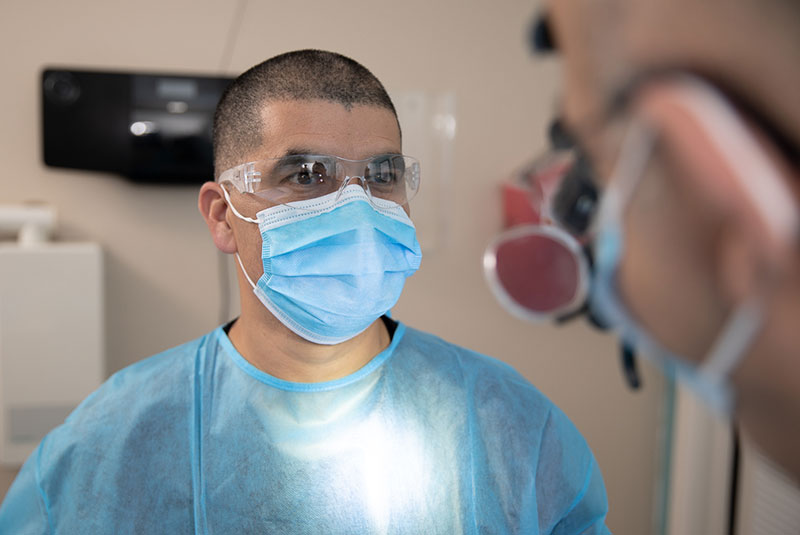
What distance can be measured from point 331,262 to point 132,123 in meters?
1.11

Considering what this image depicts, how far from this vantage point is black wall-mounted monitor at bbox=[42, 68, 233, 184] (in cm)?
185

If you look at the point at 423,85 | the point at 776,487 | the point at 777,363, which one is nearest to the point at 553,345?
the point at 776,487

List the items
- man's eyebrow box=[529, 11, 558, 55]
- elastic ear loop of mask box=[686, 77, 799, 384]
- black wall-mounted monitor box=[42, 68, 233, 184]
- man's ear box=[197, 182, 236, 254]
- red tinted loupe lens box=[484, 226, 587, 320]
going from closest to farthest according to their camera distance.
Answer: elastic ear loop of mask box=[686, 77, 799, 384] → man's eyebrow box=[529, 11, 558, 55] → red tinted loupe lens box=[484, 226, 587, 320] → man's ear box=[197, 182, 236, 254] → black wall-mounted monitor box=[42, 68, 233, 184]

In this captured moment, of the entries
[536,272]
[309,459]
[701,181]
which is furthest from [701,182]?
[309,459]

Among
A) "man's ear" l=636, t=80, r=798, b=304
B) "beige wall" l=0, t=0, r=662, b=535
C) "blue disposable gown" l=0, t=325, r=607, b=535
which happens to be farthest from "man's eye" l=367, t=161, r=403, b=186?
"beige wall" l=0, t=0, r=662, b=535

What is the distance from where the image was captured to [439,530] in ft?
3.45

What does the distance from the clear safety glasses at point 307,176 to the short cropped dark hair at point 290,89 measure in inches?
2.5

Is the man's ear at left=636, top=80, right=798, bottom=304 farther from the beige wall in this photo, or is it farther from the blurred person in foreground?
the beige wall

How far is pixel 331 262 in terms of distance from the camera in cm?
108

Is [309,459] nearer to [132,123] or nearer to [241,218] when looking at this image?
[241,218]

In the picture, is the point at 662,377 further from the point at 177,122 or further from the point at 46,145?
the point at 46,145

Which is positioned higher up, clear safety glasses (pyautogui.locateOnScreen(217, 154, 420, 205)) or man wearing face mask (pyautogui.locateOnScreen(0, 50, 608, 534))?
clear safety glasses (pyautogui.locateOnScreen(217, 154, 420, 205))

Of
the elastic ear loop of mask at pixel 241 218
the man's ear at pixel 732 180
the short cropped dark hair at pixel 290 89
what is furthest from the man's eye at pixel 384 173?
the man's ear at pixel 732 180

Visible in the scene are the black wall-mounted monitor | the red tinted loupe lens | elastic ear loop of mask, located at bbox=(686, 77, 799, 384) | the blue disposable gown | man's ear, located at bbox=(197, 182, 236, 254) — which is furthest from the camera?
the black wall-mounted monitor
